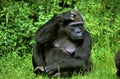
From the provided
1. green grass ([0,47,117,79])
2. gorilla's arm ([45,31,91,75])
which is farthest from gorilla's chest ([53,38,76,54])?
green grass ([0,47,117,79])

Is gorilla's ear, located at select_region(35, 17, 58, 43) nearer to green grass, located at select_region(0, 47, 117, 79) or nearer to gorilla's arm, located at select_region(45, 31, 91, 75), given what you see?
gorilla's arm, located at select_region(45, 31, 91, 75)

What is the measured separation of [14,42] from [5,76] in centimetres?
162

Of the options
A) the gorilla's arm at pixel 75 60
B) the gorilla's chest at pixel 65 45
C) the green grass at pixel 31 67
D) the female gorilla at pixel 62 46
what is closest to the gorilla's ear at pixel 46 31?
the female gorilla at pixel 62 46

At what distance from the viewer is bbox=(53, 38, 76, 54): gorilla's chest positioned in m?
5.52

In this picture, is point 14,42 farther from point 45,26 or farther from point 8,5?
point 45,26

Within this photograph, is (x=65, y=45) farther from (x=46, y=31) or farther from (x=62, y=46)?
(x=46, y=31)

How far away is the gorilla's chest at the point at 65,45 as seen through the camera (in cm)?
552

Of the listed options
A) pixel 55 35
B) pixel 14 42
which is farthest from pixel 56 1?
pixel 55 35

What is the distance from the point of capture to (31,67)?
19.4 ft

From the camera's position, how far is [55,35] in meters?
5.56

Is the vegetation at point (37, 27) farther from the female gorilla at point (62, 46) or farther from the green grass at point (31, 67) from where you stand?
the female gorilla at point (62, 46)

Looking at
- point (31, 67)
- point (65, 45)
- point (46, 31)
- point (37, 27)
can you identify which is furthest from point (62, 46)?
point (37, 27)

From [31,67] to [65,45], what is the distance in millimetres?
650

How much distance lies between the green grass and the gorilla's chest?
358 mm
